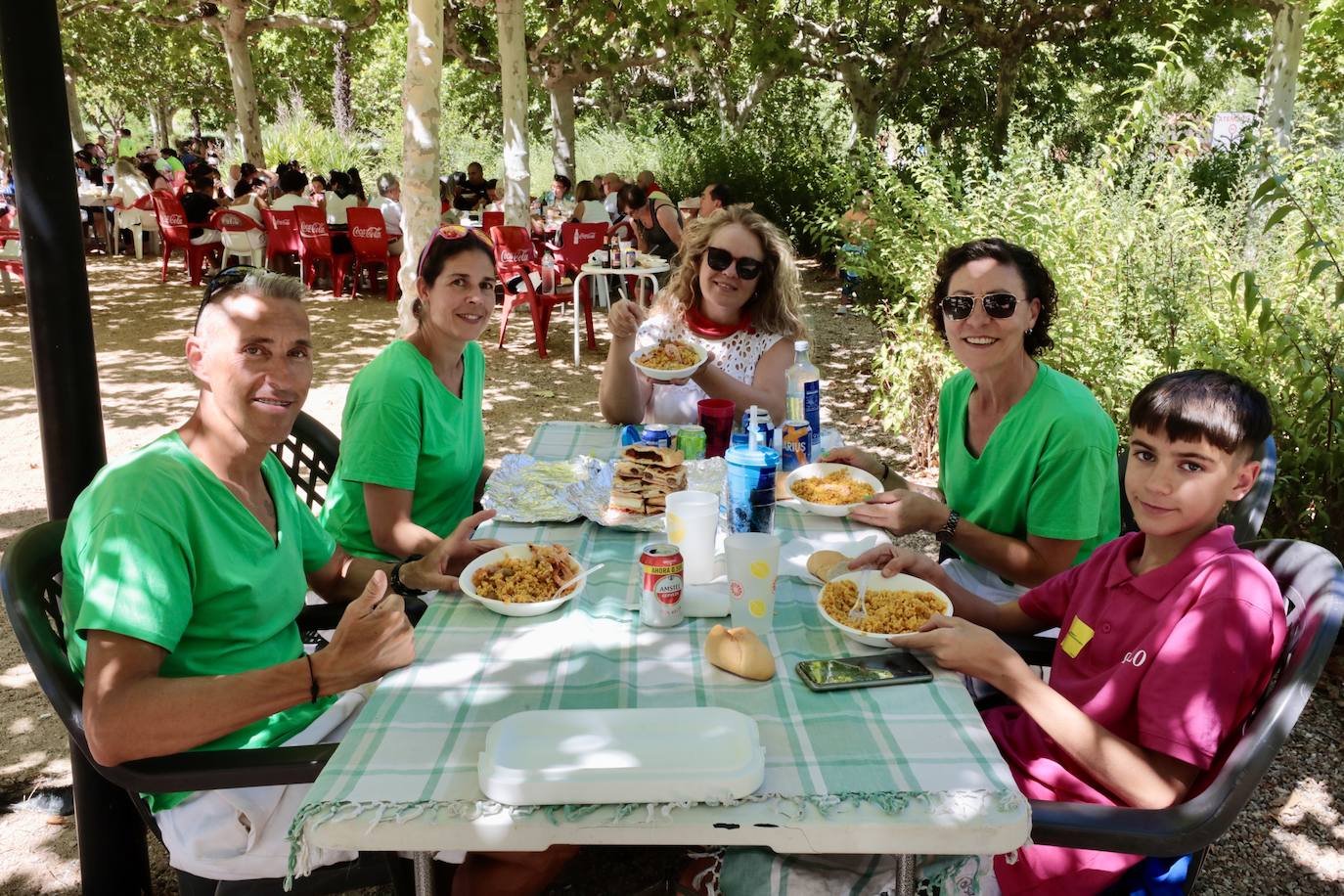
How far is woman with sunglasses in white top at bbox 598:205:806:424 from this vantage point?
12.1 ft

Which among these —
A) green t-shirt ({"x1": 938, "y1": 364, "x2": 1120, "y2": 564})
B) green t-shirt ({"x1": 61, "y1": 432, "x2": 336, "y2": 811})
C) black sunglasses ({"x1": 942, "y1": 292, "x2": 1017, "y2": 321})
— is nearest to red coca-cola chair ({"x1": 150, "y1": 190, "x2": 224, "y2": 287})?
green t-shirt ({"x1": 61, "y1": 432, "x2": 336, "y2": 811})

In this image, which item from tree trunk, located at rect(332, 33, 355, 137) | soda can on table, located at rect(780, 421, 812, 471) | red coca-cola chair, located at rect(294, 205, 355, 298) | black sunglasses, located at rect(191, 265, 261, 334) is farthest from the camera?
tree trunk, located at rect(332, 33, 355, 137)

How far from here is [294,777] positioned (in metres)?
1.64

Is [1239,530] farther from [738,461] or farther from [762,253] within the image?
[762,253]

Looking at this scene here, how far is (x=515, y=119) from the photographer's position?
11367 mm

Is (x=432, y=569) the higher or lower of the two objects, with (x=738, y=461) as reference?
lower

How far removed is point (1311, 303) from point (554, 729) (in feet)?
13.7

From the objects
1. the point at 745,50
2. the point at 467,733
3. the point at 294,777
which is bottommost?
the point at 294,777

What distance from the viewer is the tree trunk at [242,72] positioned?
643 inches

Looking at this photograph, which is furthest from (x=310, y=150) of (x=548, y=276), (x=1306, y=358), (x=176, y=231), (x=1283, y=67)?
(x=1306, y=358)

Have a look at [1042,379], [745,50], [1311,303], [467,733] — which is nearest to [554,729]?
[467,733]

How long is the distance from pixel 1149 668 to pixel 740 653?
71 cm

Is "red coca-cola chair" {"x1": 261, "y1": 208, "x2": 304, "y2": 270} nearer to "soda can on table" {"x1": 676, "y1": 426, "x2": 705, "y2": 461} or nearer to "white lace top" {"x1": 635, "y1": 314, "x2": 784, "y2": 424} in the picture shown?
"white lace top" {"x1": 635, "y1": 314, "x2": 784, "y2": 424}

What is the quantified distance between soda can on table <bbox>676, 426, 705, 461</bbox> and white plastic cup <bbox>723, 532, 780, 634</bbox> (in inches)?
42.6
